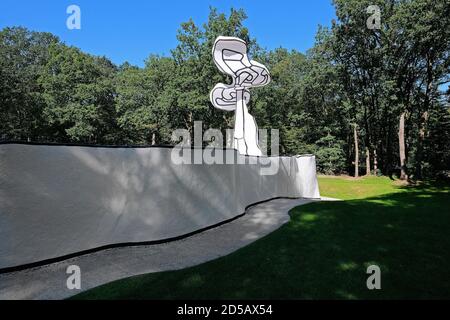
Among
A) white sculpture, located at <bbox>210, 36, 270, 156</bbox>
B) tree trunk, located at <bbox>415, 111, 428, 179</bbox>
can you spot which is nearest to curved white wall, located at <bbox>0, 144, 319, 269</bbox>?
white sculpture, located at <bbox>210, 36, 270, 156</bbox>

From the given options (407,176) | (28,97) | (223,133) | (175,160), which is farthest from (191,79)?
(175,160)

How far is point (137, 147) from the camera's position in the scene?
234 inches

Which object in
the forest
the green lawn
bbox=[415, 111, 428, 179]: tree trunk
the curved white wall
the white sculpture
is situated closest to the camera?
the green lawn

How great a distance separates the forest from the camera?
81.1 ft

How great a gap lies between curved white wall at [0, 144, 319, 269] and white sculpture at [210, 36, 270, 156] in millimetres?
8130

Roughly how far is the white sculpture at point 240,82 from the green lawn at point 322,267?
852 cm

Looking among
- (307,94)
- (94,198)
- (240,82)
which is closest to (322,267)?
(94,198)

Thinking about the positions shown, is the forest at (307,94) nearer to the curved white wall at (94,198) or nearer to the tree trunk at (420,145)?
the tree trunk at (420,145)

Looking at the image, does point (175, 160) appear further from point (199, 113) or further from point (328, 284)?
point (199, 113)

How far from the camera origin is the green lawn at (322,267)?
3.86 meters

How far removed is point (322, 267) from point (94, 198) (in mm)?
3847

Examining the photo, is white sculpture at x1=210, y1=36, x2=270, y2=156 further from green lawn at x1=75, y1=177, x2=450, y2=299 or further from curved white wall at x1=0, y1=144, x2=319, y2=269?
green lawn at x1=75, y1=177, x2=450, y2=299

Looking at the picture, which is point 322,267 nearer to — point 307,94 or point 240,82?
point 240,82
